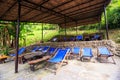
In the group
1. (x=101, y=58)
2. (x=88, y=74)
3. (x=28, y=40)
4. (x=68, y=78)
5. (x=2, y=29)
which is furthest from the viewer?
(x=28, y=40)

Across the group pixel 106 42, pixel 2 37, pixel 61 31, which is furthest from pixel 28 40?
pixel 106 42

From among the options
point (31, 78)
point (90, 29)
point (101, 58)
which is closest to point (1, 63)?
point (31, 78)

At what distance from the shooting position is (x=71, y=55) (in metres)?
7.61

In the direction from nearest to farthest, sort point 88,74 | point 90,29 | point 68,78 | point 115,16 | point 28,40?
point 68,78 < point 88,74 < point 115,16 < point 90,29 < point 28,40

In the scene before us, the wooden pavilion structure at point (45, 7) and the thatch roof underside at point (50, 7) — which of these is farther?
the thatch roof underside at point (50, 7)

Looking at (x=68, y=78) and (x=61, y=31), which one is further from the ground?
(x=61, y=31)

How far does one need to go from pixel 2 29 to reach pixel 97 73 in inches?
469

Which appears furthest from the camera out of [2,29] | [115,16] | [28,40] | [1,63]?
[28,40]

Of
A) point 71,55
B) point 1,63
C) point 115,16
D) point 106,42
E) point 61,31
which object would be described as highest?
point 115,16

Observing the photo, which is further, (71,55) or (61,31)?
(61,31)

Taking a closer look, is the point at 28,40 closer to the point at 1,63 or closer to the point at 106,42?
the point at 1,63

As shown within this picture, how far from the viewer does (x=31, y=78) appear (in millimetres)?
4438

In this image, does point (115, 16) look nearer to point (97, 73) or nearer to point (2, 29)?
point (97, 73)

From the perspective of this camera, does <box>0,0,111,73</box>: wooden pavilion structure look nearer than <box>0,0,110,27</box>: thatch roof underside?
Yes
